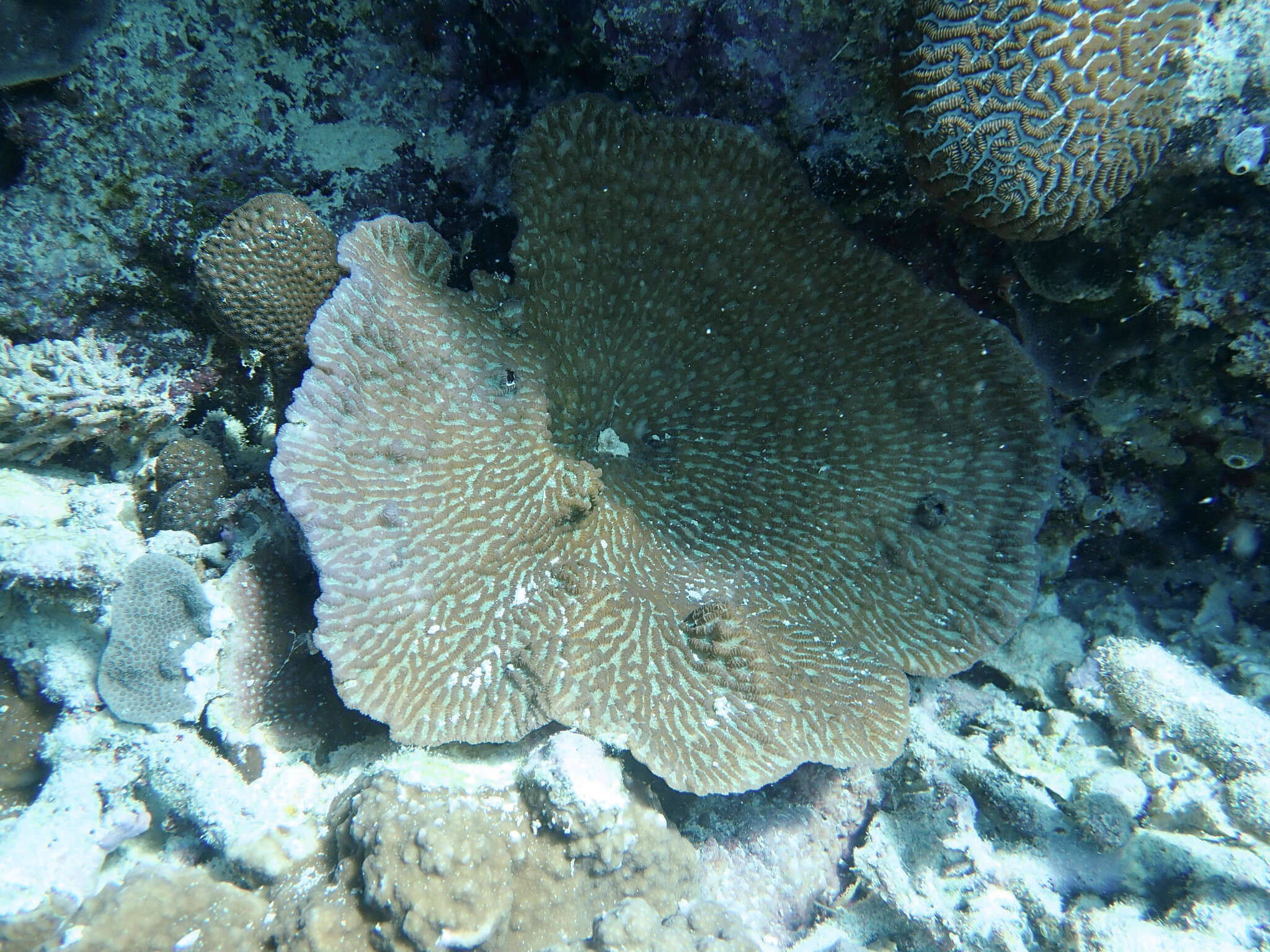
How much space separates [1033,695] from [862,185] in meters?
3.05

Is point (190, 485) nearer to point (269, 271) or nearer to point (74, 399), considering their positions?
point (74, 399)

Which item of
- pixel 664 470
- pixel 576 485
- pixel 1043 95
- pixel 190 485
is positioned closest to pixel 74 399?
pixel 190 485

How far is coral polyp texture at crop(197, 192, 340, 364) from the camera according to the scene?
2.69 meters

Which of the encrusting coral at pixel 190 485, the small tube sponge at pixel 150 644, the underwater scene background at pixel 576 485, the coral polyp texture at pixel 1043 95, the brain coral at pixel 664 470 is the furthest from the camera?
the encrusting coral at pixel 190 485

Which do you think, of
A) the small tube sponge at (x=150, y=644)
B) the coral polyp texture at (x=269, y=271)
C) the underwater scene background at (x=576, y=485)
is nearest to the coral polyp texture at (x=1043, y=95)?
the underwater scene background at (x=576, y=485)

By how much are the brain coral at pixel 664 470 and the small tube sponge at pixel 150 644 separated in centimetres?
90

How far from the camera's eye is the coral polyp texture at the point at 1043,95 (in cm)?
201

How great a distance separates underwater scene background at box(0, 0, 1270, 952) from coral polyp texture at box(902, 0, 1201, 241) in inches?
4.4

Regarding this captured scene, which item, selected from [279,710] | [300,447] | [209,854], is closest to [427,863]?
[279,710]

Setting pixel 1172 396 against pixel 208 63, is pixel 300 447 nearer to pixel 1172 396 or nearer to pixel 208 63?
pixel 208 63

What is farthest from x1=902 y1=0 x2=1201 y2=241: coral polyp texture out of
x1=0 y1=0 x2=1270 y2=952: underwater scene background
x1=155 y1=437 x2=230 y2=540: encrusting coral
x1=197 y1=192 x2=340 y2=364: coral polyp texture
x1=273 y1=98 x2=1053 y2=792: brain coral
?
x1=155 y1=437 x2=230 y2=540: encrusting coral

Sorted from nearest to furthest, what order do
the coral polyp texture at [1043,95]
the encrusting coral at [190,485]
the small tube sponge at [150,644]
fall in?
the coral polyp texture at [1043,95] → the small tube sponge at [150,644] → the encrusting coral at [190,485]

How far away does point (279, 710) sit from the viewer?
117 inches

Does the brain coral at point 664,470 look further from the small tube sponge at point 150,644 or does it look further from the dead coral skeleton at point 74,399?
the dead coral skeleton at point 74,399
